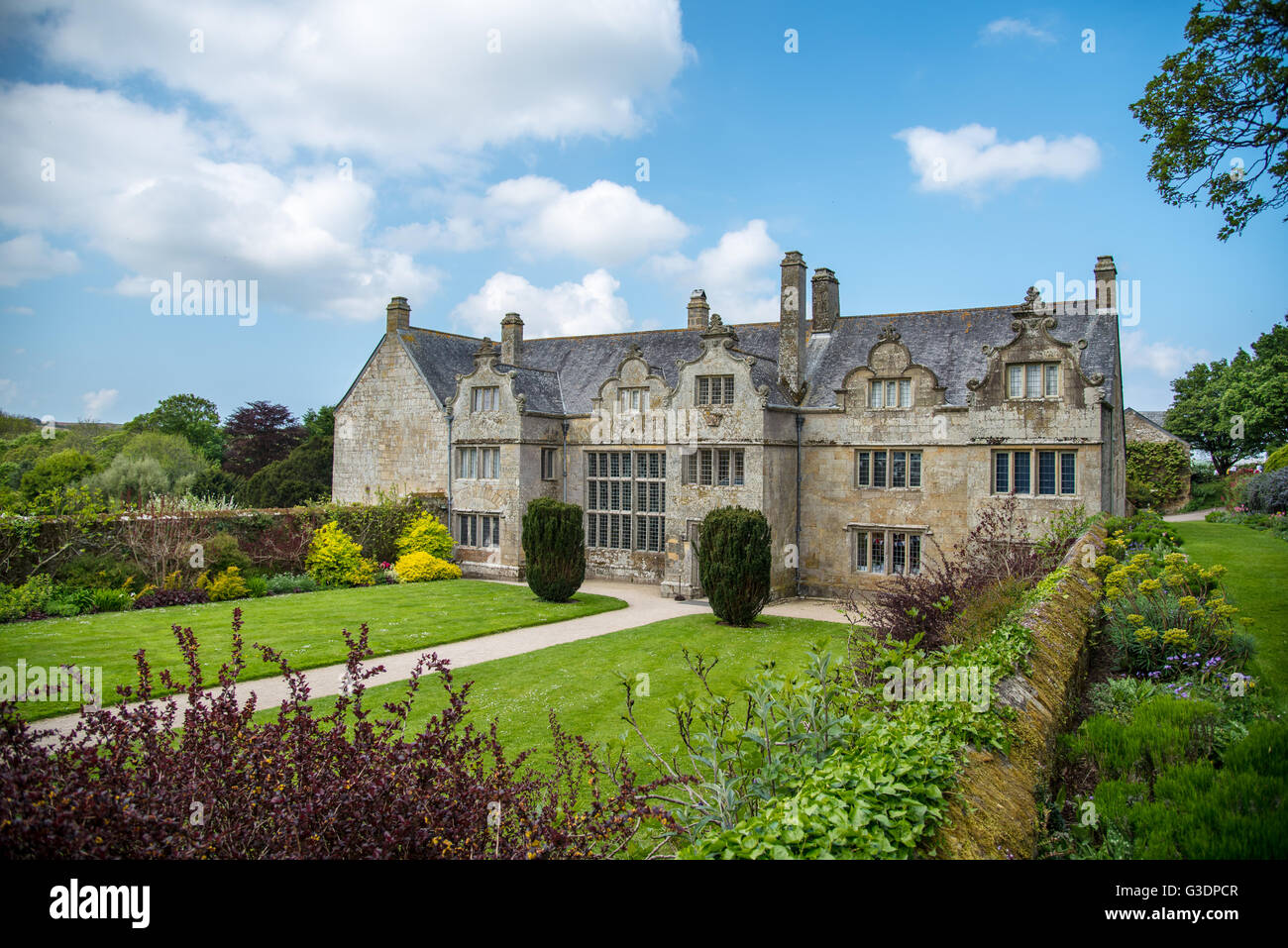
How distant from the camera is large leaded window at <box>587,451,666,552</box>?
25172 millimetres

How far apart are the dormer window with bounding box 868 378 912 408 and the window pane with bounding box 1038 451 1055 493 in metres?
3.73

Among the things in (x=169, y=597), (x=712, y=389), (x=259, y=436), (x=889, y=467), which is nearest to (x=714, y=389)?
(x=712, y=389)

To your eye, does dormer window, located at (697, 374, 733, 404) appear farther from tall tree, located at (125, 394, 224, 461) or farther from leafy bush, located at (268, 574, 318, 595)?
tall tree, located at (125, 394, 224, 461)

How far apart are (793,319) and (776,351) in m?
2.20

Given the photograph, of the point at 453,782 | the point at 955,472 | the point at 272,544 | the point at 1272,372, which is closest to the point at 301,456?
the point at 272,544

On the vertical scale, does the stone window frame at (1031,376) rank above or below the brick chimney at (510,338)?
below

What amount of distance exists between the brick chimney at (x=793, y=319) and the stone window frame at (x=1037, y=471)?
20.4 ft

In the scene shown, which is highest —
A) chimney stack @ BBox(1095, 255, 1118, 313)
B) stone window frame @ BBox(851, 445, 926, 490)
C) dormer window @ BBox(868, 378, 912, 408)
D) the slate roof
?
chimney stack @ BBox(1095, 255, 1118, 313)

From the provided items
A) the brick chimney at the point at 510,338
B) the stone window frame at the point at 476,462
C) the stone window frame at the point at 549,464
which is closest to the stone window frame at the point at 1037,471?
the stone window frame at the point at 549,464

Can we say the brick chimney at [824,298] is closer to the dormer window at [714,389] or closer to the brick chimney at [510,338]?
the dormer window at [714,389]

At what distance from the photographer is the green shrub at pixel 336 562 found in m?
23.6

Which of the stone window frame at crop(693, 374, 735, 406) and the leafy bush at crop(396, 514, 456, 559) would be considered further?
the leafy bush at crop(396, 514, 456, 559)

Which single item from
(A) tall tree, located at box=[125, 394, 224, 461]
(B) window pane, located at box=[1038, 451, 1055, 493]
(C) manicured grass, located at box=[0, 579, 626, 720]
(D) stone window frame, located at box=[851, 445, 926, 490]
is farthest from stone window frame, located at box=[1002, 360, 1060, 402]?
(A) tall tree, located at box=[125, 394, 224, 461]

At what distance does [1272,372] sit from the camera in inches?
1658
